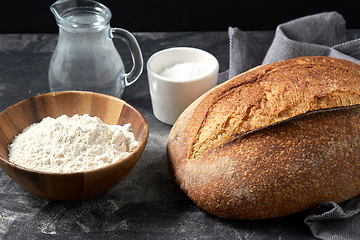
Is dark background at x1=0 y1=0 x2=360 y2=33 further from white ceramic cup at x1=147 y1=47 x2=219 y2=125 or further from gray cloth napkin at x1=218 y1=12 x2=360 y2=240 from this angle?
white ceramic cup at x1=147 y1=47 x2=219 y2=125

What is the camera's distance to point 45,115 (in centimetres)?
131

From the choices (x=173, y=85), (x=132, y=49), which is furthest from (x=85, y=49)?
(x=173, y=85)

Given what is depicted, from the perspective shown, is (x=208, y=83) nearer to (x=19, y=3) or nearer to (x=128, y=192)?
(x=128, y=192)

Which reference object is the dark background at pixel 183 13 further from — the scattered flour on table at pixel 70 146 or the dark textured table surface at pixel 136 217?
the scattered flour on table at pixel 70 146

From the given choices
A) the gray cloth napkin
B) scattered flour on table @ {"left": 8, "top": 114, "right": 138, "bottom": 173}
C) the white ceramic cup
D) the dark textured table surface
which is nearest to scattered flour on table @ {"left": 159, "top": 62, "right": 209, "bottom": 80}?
the white ceramic cup

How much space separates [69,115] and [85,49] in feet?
Answer: 0.89

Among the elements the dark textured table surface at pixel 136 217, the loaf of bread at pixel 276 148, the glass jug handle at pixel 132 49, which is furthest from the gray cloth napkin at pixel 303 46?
the glass jug handle at pixel 132 49

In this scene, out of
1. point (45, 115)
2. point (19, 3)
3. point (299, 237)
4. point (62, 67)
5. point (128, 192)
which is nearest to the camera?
point (299, 237)

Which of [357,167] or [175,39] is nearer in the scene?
[357,167]

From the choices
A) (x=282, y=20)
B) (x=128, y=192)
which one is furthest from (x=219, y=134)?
(x=282, y=20)

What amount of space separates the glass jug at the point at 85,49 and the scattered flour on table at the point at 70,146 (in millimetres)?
312

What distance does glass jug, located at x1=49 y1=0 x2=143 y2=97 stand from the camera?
1429mm

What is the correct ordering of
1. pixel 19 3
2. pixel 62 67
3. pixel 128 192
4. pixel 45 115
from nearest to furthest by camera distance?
pixel 128 192 < pixel 45 115 < pixel 62 67 < pixel 19 3

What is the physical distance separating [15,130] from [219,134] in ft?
2.06
